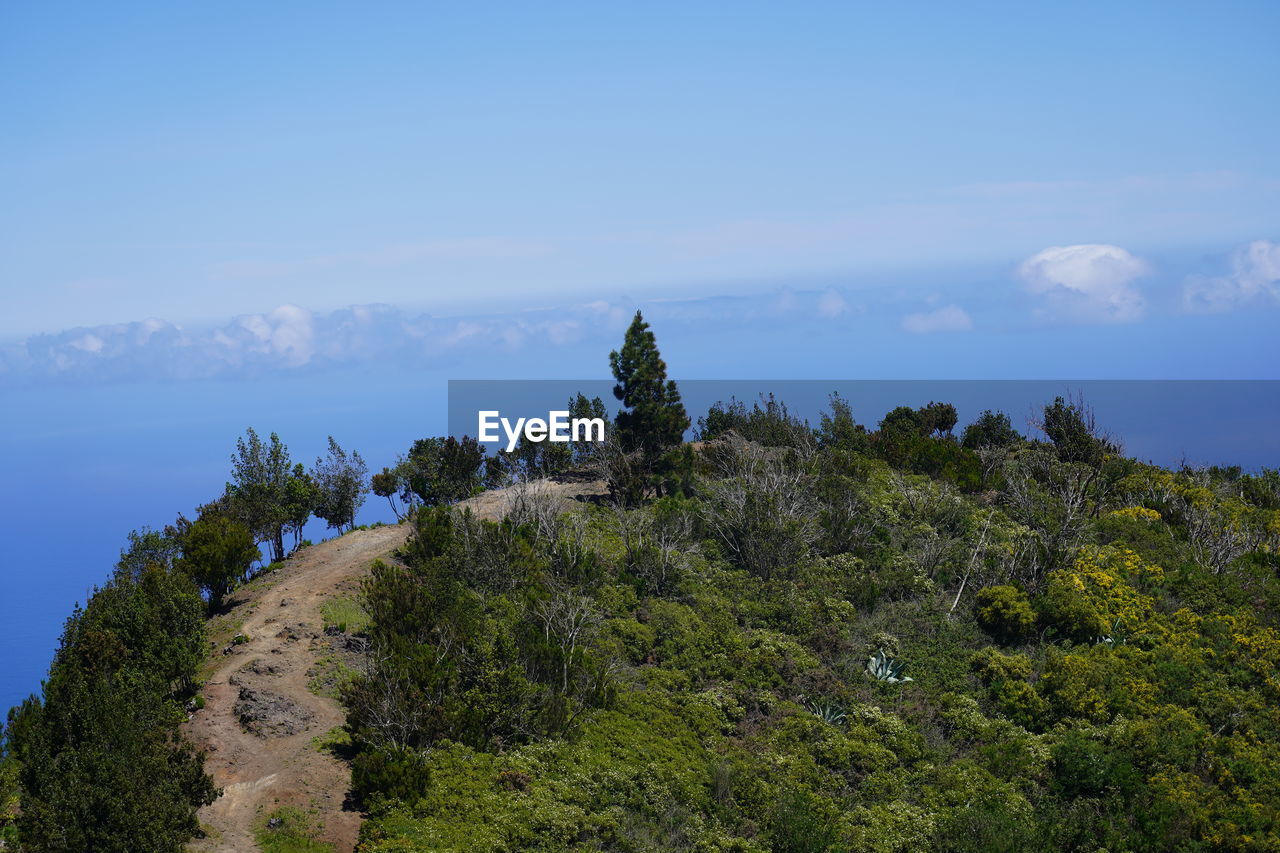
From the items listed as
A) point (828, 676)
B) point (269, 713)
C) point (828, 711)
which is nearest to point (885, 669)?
point (828, 676)

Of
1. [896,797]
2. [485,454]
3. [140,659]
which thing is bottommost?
[896,797]

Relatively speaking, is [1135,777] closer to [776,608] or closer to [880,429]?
[776,608]

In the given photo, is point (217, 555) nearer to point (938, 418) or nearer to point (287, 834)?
point (287, 834)

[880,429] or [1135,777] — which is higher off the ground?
[880,429]

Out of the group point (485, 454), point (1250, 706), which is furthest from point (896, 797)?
point (485, 454)

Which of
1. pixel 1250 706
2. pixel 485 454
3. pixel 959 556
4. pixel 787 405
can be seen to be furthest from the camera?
pixel 787 405

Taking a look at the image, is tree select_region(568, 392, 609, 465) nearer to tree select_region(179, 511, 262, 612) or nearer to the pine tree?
the pine tree

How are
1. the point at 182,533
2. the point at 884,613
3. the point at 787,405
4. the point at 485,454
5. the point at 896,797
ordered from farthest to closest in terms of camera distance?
the point at 787,405 < the point at 485,454 < the point at 182,533 < the point at 884,613 < the point at 896,797
